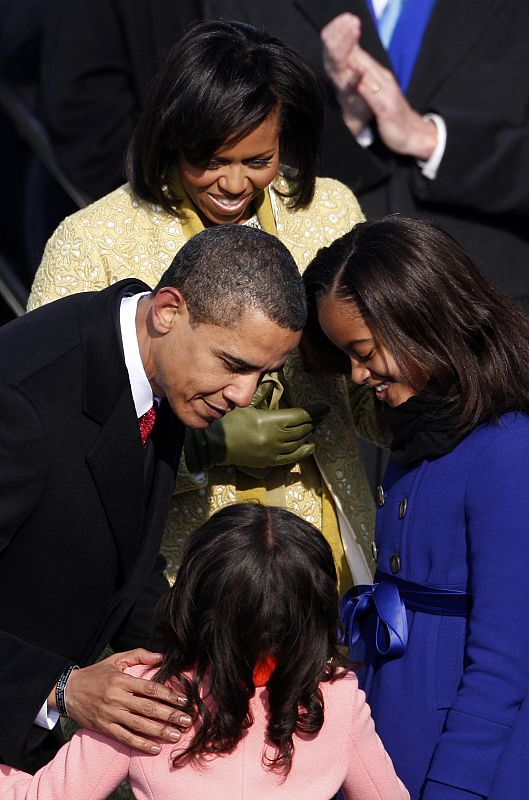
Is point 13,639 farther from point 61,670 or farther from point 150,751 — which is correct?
point 150,751

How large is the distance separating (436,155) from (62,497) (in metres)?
2.11

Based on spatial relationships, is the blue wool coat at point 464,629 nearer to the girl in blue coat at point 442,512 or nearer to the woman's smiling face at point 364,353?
the girl in blue coat at point 442,512

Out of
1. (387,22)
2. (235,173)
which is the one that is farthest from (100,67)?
(235,173)

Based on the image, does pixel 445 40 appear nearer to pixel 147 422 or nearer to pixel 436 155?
pixel 436 155

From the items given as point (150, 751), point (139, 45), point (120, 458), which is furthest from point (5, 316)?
point (150, 751)

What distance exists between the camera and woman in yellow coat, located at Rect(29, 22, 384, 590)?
108 inches

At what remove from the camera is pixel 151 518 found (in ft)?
8.29

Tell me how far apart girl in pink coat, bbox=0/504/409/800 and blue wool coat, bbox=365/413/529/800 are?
193 mm

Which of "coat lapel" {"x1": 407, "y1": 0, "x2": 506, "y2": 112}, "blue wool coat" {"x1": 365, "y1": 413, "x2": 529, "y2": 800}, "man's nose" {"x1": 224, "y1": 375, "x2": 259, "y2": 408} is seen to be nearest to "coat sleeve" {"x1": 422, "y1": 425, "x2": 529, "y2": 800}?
"blue wool coat" {"x1": 365, "y1": 413, "x2": 529, "y2": 800}

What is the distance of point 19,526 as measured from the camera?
89.3 inches

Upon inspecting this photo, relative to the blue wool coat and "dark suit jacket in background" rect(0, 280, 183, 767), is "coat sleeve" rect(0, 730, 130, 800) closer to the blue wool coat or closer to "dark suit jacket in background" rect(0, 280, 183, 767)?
"dark suit jacket in background" rect(0, 280, 183, 767)

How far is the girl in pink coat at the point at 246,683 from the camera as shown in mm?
2023

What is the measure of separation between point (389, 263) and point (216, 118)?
0.53 m

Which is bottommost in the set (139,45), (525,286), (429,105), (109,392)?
(525,286)
